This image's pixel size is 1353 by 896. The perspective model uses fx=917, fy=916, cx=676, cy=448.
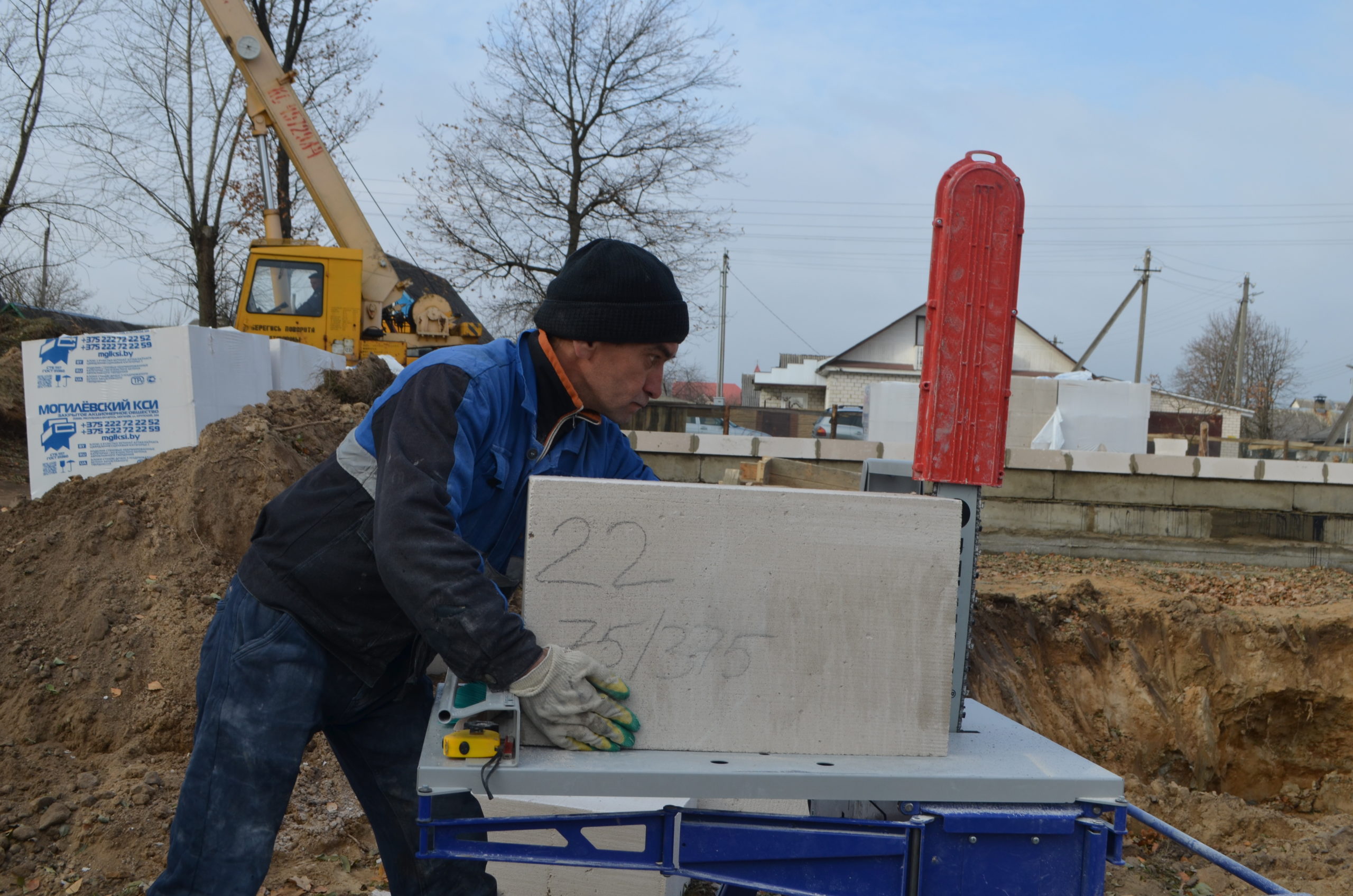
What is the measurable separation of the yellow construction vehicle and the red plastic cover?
30.8ft

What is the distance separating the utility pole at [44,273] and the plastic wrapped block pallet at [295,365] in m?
8.54

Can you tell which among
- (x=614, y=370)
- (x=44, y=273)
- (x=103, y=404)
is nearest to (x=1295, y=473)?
(x=614, y=370)

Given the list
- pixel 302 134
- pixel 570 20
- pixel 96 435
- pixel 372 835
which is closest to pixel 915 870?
pixel 372 835

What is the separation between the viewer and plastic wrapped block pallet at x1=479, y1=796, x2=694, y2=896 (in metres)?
2.98

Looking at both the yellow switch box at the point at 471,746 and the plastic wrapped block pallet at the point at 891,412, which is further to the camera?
the plastic wrapped block pallet at the point at 891,412

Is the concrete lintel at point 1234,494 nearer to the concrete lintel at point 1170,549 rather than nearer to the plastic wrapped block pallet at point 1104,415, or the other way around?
the concrete lintel at point 1170,549

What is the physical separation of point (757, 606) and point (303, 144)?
1211cm

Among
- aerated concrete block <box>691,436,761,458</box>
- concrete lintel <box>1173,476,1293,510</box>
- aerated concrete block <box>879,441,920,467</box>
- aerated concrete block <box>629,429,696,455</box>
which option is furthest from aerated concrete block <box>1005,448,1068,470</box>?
aerated concrete block <box>629,429,696,455</box>

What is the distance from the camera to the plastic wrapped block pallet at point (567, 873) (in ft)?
9.77

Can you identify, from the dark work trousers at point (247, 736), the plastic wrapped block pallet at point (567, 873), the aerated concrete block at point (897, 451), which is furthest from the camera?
the aerated concrete block at point (897, 451)

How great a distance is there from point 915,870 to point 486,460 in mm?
1160

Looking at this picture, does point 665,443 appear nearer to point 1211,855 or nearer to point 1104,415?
point 1104,415

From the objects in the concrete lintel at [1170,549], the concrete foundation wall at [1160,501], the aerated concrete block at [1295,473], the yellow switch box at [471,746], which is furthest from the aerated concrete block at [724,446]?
the yellow switch box at [471,746]

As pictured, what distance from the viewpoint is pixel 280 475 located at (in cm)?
590
